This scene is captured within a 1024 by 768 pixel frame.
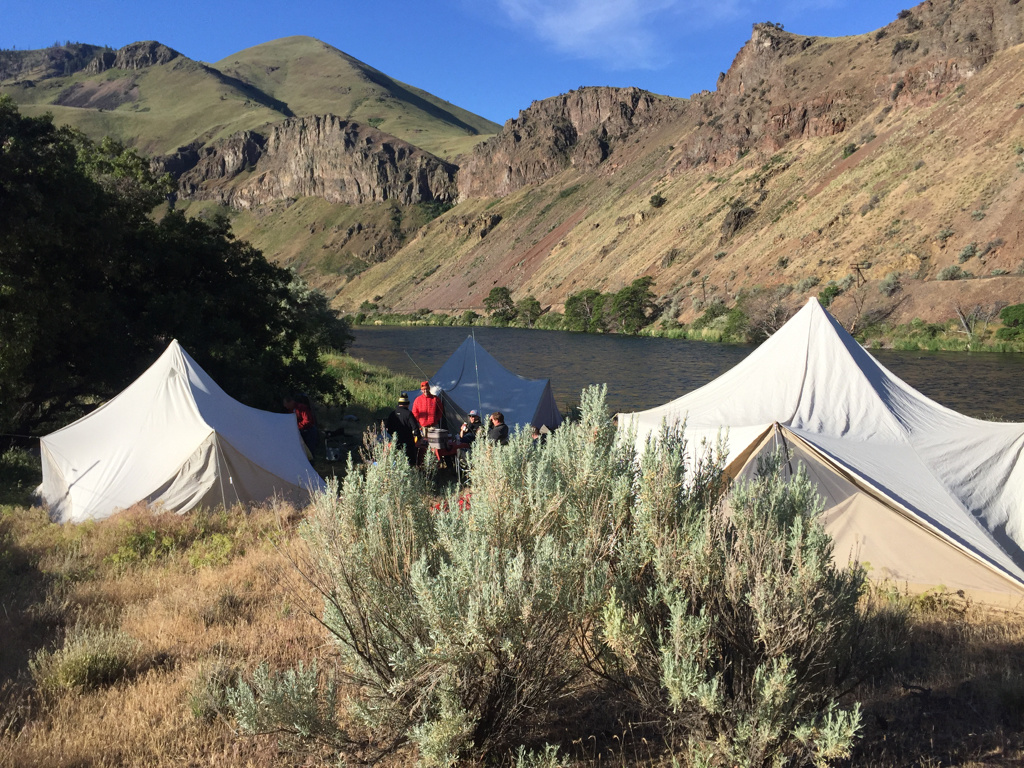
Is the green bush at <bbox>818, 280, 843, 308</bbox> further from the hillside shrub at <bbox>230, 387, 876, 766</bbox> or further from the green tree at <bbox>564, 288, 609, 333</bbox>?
the hillside shrub at <bbox>230, 387, 876, 766</bbox>

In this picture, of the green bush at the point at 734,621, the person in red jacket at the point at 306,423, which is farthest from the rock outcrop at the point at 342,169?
the green bush at the point at 734,621

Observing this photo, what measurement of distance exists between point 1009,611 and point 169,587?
764cm

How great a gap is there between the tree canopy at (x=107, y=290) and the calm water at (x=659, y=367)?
8434 millimetres

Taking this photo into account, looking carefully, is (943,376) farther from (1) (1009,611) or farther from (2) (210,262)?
(2) (210,262)

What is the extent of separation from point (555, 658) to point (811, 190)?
63.7 m

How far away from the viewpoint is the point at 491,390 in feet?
53.7

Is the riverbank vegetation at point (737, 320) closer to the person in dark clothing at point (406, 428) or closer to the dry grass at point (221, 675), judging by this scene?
the person in dark clothing at point (406, 428)

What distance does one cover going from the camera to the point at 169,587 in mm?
6504

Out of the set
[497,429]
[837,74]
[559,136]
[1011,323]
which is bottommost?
[497,429]

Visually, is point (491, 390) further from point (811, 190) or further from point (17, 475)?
point (811, 190)

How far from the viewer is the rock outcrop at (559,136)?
130 metres

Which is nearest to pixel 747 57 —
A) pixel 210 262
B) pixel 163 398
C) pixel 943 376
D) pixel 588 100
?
pixel 588 100

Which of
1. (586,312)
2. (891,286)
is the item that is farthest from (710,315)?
(586,312)

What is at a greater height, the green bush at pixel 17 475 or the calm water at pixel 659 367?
the calm water at pixel 659 367
